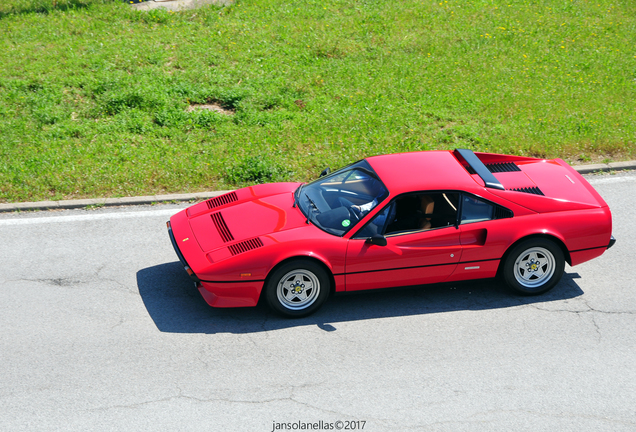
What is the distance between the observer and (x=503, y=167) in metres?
6.70

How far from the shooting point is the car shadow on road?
18.8 feet

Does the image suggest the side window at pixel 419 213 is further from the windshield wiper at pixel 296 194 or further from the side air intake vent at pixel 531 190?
the windshield wiper at pixel 296 194

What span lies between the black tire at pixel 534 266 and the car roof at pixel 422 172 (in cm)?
84

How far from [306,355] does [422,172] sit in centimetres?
223

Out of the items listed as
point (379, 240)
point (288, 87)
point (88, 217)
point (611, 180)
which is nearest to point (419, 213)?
point (379, 240)

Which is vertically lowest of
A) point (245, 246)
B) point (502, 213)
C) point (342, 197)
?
point (245, 246)

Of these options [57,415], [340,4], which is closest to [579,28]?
[340,4]

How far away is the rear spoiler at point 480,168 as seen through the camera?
5992mm

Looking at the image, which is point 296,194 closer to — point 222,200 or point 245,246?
point 222,200

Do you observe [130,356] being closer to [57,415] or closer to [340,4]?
[57,415]

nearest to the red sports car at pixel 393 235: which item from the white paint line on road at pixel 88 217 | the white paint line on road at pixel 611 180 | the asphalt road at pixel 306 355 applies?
the asphalt road at pixel 306 355

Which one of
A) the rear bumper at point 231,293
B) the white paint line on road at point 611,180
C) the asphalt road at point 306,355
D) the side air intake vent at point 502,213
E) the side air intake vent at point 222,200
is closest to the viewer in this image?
the asphalt road at point 306,355

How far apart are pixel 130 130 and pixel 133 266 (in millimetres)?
4058

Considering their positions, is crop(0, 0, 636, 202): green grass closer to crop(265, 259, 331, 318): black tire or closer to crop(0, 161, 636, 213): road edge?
crop(0, 161, 636, 213): road edge
